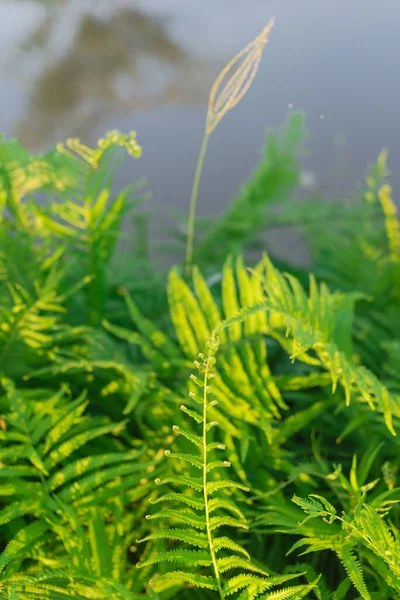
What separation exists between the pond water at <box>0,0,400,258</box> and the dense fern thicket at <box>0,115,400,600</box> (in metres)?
0.17

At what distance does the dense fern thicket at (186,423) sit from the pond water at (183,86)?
17 centimetres

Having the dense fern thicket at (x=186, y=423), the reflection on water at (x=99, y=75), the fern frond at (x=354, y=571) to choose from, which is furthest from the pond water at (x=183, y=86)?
the fern frond at (x=354, y=571)

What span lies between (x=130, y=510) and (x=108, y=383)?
0.10m

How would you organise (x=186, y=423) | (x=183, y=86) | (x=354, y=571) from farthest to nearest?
(x=183, y=86) → (x=186, y=423) → (x=354, y=571)

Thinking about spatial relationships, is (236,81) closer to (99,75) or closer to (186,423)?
(186,423)

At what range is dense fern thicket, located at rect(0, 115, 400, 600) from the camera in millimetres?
281

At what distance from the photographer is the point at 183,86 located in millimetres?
814

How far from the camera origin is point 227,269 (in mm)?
427

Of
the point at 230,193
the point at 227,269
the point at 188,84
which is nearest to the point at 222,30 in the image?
the point at 188,84

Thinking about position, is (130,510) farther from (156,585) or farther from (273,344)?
(273,344)

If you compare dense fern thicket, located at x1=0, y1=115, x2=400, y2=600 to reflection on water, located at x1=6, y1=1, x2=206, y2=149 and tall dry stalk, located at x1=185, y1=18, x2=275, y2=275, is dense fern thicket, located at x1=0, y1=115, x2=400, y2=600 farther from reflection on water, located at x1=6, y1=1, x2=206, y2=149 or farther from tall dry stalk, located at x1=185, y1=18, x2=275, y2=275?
reflection on water, located at x1=6, y1=1, x2=206, y2=149

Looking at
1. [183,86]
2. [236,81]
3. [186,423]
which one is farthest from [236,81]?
[183,86]

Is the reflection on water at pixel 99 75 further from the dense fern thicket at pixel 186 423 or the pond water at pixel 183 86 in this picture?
the dense fern thicket at pixel 186 423

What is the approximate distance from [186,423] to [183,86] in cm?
57
